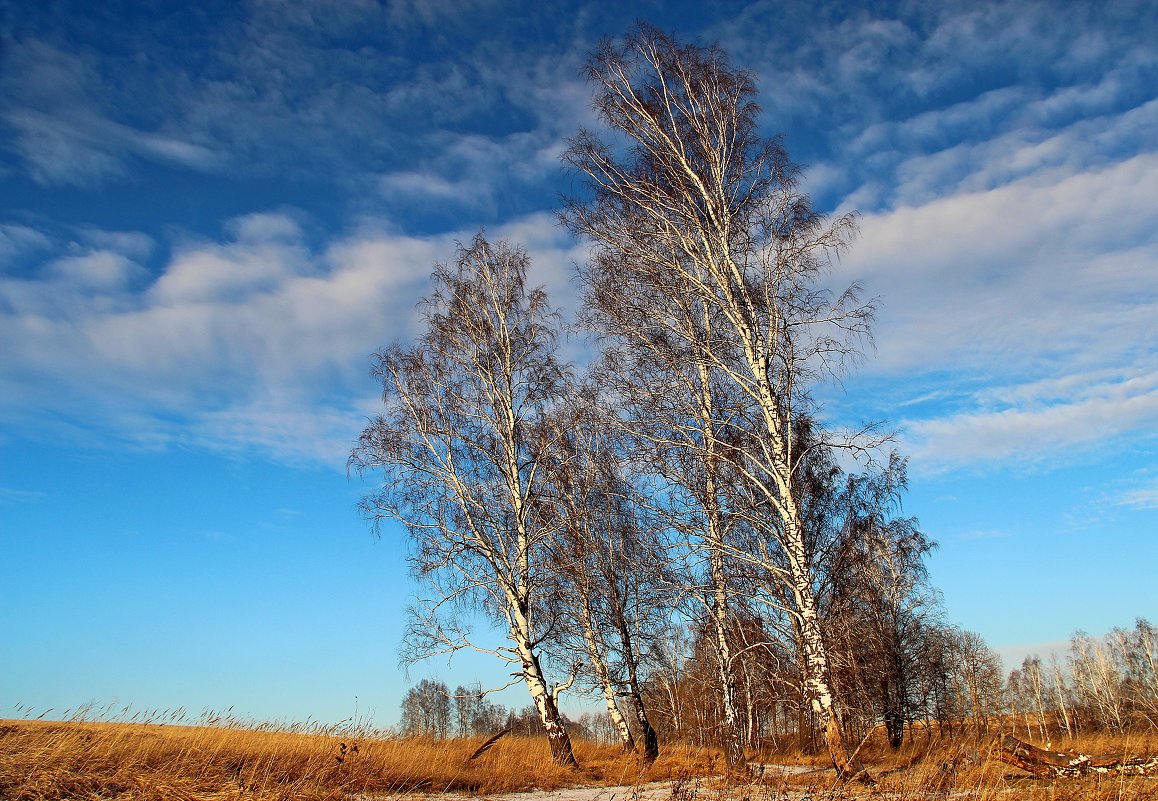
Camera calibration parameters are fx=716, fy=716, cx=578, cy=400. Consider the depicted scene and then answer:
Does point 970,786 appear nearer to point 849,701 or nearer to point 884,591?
point 849,701

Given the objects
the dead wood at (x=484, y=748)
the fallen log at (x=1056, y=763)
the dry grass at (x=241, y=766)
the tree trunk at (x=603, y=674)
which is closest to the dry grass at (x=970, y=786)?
the fallen log at (x=1056, y=763)

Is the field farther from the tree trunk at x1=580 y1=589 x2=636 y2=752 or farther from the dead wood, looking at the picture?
the tree trunk at x1=580 y1=589 x2=636 y2=752

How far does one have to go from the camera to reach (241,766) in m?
8.66

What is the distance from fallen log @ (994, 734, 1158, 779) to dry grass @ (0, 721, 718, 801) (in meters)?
3.56

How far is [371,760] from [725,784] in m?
5.00

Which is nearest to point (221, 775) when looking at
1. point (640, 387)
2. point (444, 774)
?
point (444, 774)

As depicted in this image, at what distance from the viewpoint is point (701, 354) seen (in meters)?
11.1

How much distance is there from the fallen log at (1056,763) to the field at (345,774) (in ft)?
0.73

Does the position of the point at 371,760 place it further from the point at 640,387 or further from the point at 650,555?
the point at 640,387

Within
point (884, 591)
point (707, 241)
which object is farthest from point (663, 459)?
point (884, 591)

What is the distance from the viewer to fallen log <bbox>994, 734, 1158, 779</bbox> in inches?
323

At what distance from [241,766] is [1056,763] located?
9.81 meters

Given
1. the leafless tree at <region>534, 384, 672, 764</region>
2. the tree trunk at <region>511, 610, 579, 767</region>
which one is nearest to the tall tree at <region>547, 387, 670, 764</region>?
Result: the leafless tree at <region>534, 384, 672, 764</region>

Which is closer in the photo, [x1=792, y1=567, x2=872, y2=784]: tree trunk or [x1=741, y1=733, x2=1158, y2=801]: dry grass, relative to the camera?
[x1=741, y1=733, x2=1158, y2=801]: dry grass
